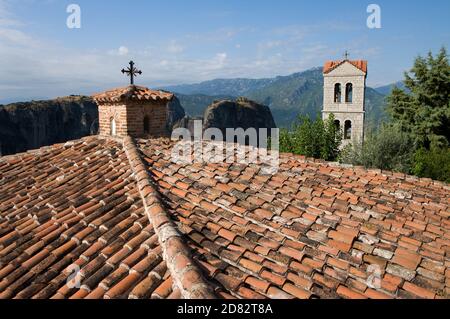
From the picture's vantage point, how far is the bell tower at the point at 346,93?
31.9 meters

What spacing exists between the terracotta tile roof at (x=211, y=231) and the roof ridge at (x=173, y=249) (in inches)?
0.6

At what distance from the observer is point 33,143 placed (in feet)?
204

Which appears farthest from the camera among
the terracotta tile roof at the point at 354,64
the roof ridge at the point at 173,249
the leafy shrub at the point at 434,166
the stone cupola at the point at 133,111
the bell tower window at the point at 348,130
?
the bell tower window at the point at 348,130

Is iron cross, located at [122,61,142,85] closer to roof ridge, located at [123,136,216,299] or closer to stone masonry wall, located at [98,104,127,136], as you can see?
stone masonry wall, located at [98,104,127,136]

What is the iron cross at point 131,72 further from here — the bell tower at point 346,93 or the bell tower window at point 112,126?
the bell tower at point 346,93

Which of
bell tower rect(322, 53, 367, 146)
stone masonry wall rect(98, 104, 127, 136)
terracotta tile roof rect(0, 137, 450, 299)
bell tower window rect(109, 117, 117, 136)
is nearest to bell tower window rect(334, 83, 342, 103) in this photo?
bell tower rect(322, 53, 367, 146)

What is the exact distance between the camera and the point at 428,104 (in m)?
26.2

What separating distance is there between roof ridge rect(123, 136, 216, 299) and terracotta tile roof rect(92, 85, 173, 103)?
2985 millimetres

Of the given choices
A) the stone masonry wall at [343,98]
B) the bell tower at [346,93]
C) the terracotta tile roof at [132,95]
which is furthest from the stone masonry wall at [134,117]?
the bell tower at [346,93]
